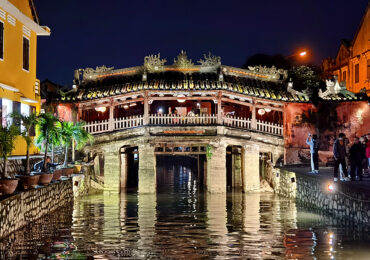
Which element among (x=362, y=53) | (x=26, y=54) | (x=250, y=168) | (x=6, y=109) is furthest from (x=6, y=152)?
(x=362, y=53)

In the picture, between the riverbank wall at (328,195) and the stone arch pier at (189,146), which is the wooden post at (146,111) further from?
the riverbank wall at (328,195)

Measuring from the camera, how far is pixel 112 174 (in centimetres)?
2909

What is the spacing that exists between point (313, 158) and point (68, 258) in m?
14.3

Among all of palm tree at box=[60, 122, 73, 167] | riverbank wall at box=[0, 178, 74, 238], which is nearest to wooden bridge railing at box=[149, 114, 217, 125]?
palm tree at box=[60, 122, 73, 167]

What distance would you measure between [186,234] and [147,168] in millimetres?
13812

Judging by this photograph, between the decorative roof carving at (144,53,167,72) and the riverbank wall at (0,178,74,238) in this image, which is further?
the decorative roof carving at (144,53,167,72)

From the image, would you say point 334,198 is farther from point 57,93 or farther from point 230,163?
point 57,93

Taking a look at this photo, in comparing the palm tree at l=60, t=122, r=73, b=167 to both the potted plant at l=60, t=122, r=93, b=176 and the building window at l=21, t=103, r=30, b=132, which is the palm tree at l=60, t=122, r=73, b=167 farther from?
the building window at l=21, t=103, r=30, b=132

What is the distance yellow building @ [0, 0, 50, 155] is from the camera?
779 inches

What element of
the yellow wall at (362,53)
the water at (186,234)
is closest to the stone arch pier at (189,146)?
the water at (186,234)

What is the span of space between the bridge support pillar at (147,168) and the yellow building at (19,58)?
6611 millimetres

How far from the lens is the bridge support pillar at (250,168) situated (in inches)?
Result: 1141

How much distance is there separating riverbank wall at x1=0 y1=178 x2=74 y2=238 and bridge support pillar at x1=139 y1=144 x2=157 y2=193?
720 cm

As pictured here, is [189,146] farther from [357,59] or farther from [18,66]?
[357,59]
